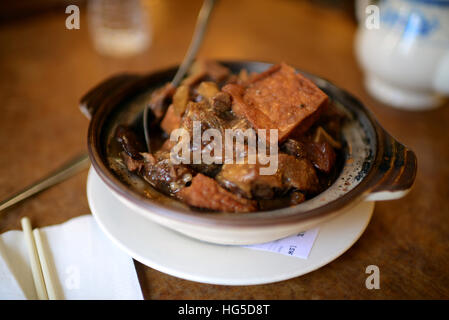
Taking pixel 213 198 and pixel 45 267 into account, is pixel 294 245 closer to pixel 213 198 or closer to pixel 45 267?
pixel 213 198

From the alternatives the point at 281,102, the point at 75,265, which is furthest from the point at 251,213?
the point at 75,265

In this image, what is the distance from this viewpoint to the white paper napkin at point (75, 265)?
3.07 ft

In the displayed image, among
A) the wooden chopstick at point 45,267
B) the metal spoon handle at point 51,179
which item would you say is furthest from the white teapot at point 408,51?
the wooden chopstick at point 45,267

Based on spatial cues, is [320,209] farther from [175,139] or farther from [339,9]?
[339,9]

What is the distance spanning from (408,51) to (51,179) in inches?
63.4

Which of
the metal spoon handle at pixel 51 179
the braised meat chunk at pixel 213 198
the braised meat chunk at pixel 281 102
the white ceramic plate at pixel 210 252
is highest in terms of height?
the braised meat chunk at pixel 281 102

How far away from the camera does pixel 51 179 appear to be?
4.37 feet

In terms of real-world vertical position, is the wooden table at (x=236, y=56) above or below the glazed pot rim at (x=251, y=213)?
below

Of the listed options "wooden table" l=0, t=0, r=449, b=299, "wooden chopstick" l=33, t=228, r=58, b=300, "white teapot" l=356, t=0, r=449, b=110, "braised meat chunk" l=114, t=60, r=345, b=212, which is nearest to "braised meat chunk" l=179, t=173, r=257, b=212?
"braised meat chunk" l=114, t=60, r=345, b=212

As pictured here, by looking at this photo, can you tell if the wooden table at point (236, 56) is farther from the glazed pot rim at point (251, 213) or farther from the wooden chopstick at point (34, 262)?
the glazed pot rim at point (251, 213)

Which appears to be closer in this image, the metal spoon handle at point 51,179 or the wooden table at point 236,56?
the wooden table at point 236,56

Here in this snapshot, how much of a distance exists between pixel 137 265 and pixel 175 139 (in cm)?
37

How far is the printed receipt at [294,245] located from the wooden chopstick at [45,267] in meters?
0.52

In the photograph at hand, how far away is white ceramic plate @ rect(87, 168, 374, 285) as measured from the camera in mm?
904
